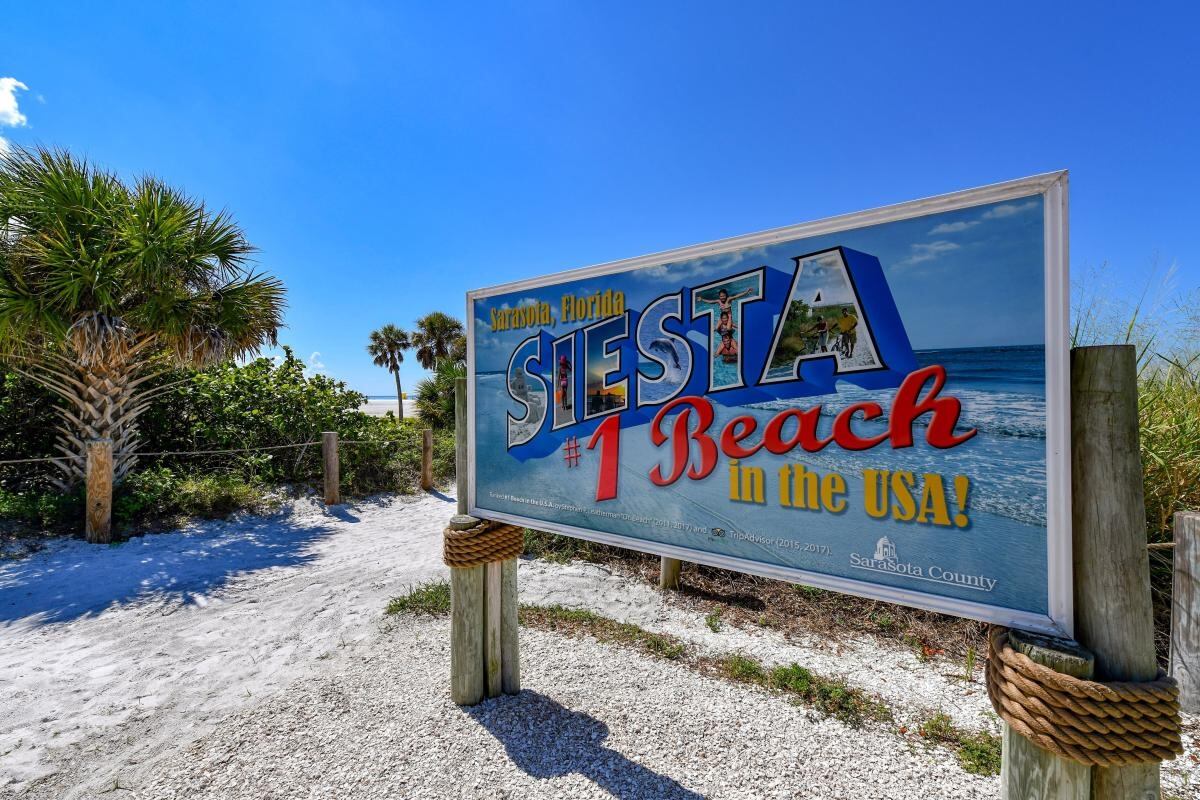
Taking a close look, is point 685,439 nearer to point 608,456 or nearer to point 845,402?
point 608,456

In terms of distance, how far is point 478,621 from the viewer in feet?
9.02

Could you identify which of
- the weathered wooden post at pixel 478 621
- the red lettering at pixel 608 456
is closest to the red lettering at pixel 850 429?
the red lettering at pixel 608 456

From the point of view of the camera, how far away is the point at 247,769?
231 centimetres

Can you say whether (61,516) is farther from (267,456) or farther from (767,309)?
(767,309)

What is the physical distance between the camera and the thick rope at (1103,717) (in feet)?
3.88

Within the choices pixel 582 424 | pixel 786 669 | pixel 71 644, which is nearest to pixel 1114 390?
pixel 582 424

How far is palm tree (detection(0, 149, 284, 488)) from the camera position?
5.93 m

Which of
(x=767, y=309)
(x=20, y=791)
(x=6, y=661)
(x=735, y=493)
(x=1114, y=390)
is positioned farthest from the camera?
(x=6, y=661)

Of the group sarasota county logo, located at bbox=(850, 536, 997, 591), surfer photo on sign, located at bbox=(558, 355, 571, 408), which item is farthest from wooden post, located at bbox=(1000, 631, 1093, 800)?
surfer photo on sign, located at bbox=(558, 355, 571, 408)

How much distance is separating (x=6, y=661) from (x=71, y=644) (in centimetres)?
31

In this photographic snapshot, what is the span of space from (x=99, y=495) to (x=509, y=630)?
21.1 ft

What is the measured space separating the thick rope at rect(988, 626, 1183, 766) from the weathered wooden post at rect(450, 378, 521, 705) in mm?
2236

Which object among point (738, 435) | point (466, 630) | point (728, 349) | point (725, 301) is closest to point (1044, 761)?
point (738, 435)

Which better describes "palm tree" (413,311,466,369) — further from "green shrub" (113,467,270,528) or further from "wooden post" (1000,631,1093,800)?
"wooden post" (1000,631,1093,800)
